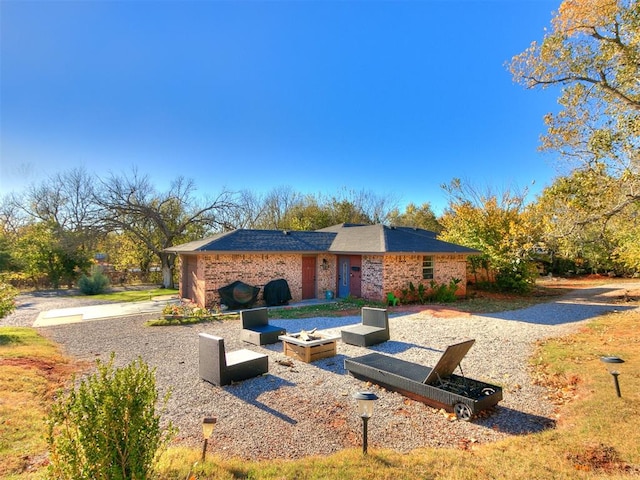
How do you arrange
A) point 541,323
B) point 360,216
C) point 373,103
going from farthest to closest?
point 360,216, point 373,103, point 541,323

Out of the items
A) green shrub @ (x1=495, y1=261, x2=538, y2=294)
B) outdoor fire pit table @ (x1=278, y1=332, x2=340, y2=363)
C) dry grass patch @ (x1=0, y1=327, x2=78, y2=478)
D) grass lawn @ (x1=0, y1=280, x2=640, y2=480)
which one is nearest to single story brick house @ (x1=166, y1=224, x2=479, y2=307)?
green shrub @ (x1=495, y1=261, x2=538, y2=294)

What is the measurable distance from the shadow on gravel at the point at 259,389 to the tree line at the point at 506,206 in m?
7.57

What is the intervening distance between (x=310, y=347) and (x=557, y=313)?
36.9ft

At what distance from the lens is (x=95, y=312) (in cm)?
1410

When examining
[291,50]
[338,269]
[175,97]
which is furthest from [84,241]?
[291,50]

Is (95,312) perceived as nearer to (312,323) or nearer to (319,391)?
(312,323)

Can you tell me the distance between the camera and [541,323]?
11352mm

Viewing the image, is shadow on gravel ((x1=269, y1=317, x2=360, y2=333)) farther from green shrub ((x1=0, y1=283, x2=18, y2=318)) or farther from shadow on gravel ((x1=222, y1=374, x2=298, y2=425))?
green shrub ((x1=0, y1=283, x2=18, y2=318))

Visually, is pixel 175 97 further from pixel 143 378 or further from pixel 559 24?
pixel 143 378

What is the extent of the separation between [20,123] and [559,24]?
62.0 ft

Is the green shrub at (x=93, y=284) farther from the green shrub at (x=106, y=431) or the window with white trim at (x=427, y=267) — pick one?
the green shrub at (x=106, y=431)

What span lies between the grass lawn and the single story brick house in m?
8.79

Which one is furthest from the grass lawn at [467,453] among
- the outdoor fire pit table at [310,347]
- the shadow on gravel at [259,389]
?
the outdoor fire pit table at [310,347]

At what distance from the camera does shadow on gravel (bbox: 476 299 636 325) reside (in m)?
11.9
